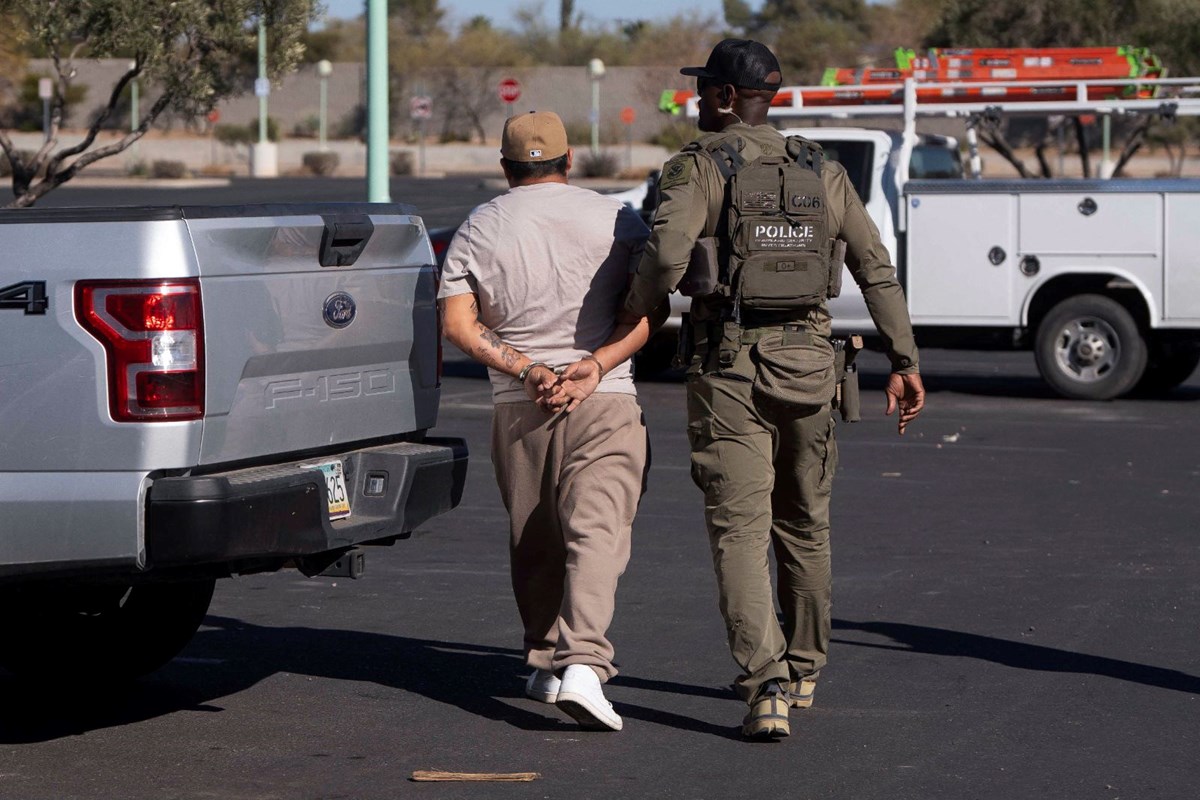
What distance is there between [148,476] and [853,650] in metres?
2.77

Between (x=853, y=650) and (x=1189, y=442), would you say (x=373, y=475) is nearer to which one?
(x=853, y=650)

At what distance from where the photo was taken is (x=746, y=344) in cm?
527

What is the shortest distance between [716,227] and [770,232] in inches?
6.7

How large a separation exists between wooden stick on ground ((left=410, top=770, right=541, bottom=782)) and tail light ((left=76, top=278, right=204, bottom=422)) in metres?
1.17

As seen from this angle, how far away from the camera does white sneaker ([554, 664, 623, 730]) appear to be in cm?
527

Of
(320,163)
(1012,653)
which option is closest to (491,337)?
(1012,653)

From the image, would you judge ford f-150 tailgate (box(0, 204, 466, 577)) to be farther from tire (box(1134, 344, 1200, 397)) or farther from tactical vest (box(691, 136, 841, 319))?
tire (box(1134, 344, 1200, 397))

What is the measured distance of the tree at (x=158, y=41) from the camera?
493 inches

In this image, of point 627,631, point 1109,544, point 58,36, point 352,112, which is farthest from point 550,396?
point 352,112

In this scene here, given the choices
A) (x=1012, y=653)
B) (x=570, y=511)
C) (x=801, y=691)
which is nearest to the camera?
(x=570, y=511)

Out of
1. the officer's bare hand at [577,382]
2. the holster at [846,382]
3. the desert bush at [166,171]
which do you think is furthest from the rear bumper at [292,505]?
the desert bush at [166,171]

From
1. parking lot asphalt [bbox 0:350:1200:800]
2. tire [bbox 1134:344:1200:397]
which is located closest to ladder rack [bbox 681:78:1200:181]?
tire [bbox 1134:344:1200:397]

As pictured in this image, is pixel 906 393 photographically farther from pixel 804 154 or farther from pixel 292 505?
pixel 292 505

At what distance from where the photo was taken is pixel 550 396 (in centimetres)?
538
